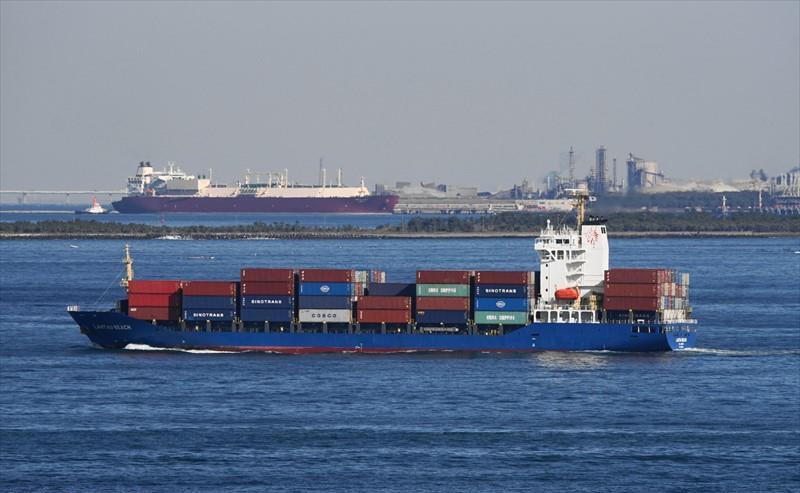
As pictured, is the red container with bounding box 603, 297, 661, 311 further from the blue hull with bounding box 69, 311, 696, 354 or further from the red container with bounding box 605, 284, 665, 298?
the blue hull with bounding box 69, 311, 696, 354

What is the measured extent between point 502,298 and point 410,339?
14.1 feet

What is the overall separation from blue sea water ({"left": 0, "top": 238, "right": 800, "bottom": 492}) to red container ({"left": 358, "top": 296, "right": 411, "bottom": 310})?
8.65ft

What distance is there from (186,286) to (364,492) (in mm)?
29794

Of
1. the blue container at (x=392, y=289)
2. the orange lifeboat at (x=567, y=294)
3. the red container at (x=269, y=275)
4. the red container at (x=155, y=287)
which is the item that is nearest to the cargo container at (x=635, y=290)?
the orange lifeboat at (x=567, y=294)

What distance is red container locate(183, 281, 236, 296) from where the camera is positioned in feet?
228

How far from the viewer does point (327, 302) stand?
6900 centimetres

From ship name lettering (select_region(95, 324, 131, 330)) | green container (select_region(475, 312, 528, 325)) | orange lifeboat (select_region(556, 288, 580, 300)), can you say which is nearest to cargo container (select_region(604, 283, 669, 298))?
orange lifeboat (select_region(556, 288, 580, 300))

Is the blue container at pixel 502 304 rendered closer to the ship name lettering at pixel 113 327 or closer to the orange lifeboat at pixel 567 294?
the orange lifeboat at pixel 567 294

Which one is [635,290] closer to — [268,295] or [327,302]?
[327,302]

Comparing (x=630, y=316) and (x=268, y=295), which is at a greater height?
(x=268, y=295)

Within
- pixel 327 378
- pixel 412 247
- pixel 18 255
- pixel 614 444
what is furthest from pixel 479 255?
pixel 614 444

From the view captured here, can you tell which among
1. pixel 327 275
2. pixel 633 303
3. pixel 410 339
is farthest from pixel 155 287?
pixel 633 303

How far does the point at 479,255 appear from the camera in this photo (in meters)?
149

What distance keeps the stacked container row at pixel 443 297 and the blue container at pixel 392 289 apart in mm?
1224
